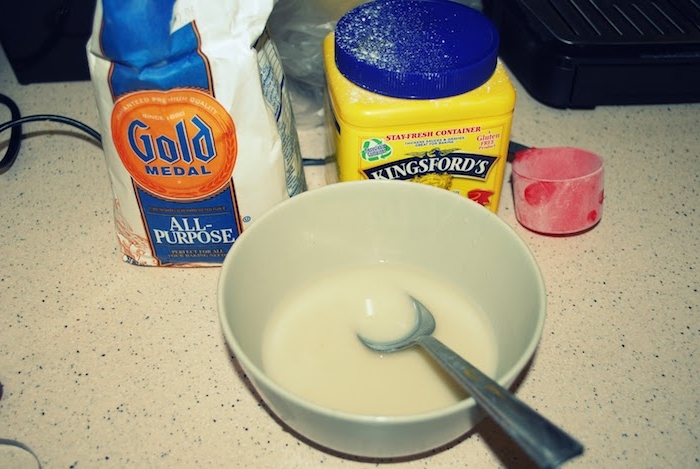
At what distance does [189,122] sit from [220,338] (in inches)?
7.3

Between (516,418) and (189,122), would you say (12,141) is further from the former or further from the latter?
(516,418)

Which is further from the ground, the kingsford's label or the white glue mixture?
the kingsford's label

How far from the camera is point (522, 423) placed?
36cm

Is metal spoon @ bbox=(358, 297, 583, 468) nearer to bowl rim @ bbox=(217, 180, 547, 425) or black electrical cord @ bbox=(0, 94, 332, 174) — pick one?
bowl rim @ bbox=(217, 180, 547, 425)

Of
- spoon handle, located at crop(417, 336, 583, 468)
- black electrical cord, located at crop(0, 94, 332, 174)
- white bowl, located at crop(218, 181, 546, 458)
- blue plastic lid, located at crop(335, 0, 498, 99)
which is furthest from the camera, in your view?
black electrical cord, located at crop(0, 94, 332, 174)

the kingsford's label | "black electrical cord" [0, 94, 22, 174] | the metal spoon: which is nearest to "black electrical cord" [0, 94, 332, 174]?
"black electrical cord" [0, 94, 22, 174]

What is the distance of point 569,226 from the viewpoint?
67 centimetres

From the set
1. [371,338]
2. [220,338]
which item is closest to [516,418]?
[371,338]

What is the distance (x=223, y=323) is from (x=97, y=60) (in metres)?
0.25

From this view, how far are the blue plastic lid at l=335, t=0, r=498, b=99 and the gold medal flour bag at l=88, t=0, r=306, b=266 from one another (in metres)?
0.08

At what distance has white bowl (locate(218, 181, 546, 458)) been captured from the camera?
1.48ft

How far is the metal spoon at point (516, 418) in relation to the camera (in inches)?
13.3

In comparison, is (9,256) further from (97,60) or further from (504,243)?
(504,243)

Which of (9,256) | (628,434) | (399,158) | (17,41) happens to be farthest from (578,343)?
(17,41)
